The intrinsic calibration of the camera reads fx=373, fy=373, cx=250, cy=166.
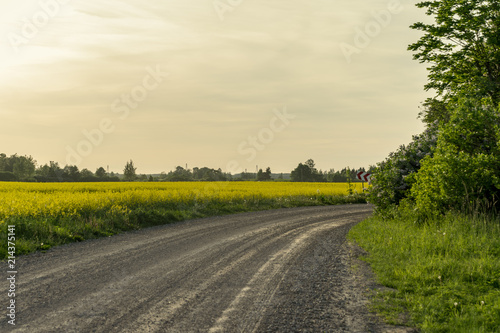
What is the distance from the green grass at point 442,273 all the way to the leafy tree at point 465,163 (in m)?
0.73

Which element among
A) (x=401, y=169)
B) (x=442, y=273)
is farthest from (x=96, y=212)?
(x=442, y=273)

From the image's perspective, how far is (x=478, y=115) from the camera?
12086 millimetres

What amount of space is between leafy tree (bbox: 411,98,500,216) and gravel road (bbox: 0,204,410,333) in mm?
3723

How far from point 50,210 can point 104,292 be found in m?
9.80

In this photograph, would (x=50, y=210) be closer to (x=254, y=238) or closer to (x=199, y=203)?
(x=254, y=238)

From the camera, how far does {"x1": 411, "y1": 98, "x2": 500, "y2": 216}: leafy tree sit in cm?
1145

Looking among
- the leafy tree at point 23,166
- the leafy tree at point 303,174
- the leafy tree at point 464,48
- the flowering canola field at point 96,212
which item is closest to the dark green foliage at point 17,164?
the leafy tree at point 23,166

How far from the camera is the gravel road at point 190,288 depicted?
5406 millimetres

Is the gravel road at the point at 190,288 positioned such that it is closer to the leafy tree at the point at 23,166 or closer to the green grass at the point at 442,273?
the green grass at the point at 442,273

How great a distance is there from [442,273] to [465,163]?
5216 mm

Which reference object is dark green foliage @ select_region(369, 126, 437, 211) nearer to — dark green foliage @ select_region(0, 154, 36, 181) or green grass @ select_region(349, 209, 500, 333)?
green grass @ select_region(349, 209, 500, 333)

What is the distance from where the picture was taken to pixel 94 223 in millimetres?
14570

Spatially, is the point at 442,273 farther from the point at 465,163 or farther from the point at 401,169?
the point at 401,169

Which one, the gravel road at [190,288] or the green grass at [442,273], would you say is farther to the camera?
the green grass at [442,273]
